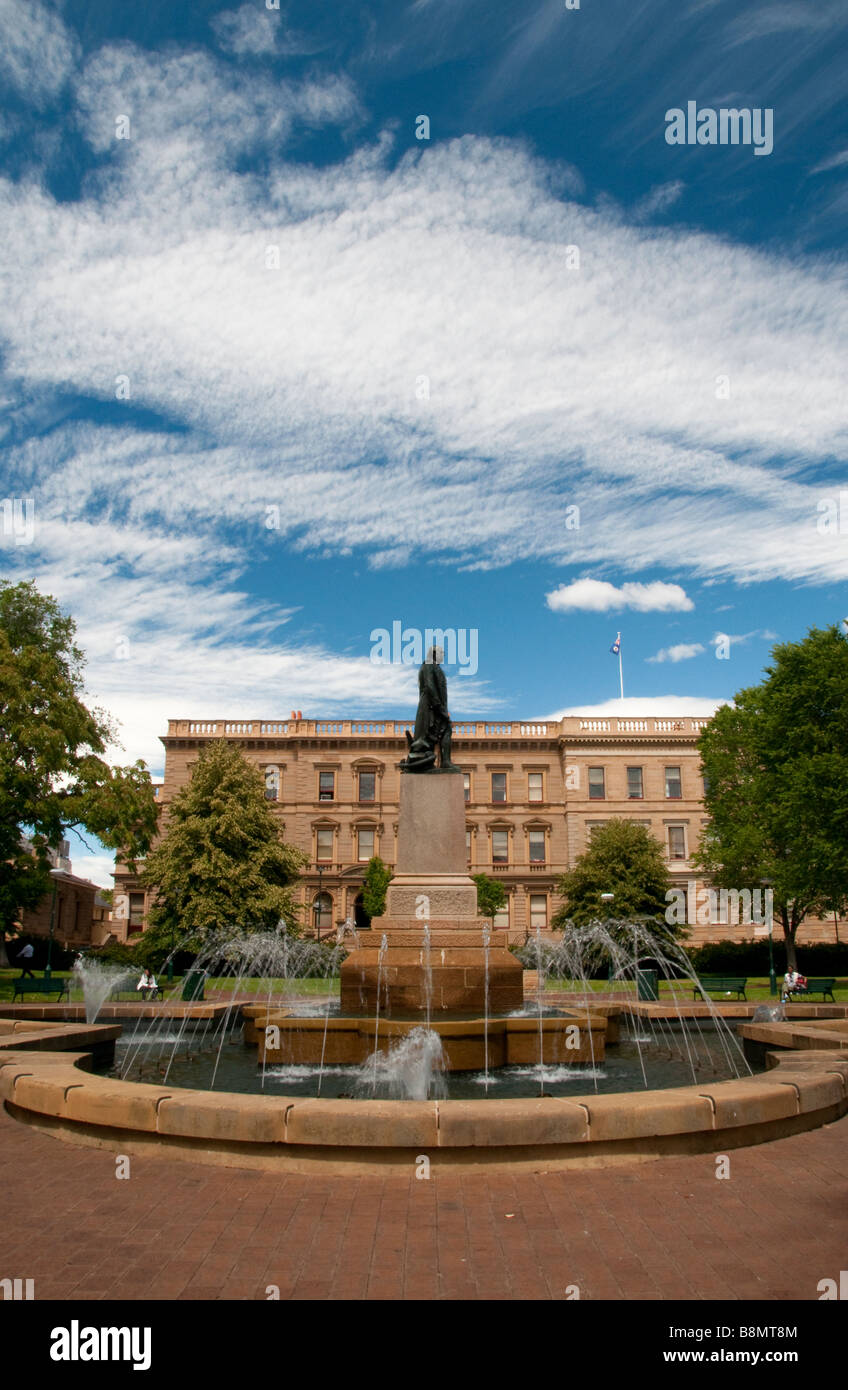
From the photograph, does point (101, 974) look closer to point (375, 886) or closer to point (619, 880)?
point (375, 886)

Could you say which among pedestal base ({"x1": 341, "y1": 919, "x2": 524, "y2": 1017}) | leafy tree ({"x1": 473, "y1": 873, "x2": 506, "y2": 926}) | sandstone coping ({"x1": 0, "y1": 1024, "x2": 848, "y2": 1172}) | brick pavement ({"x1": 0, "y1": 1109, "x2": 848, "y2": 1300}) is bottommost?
brick pavement ({"x1": 0, "y1": 1109, "x2": 848, "y2": 1300})

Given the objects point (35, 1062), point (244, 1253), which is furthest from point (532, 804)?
point (244, 1253)

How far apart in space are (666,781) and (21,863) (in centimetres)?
4238

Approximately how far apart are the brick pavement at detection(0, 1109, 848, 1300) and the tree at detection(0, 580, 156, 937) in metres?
27.0

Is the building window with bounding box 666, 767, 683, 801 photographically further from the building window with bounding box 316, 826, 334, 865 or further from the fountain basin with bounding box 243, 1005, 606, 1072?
the fountain basin with bounding box 243, 1005, 606, 1072

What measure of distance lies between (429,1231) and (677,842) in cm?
5984

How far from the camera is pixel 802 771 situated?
119 feet

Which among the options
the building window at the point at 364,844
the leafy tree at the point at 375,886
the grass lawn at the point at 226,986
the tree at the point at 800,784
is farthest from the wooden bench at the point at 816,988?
the building window at the point at 364,844

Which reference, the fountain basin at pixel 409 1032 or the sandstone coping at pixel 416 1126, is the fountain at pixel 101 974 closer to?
the fountain basin at pixel 409 1032

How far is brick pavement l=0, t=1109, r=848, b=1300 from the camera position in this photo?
4723 mm

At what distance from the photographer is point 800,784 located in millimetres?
35781

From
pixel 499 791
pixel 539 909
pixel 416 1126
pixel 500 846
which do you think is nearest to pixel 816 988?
pixel 416 1126

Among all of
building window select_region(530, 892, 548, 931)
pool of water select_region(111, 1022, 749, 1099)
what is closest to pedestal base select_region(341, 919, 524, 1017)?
pool of water select_region(111, 1022, 749, 1099)

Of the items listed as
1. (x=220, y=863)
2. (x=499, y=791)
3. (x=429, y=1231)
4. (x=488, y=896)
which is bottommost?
(x=429, y=1231)
